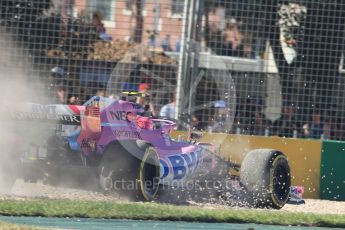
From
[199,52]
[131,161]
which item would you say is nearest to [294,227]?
[131,161]

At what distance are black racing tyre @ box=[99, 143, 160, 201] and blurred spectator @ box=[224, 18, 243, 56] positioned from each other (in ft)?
20.5

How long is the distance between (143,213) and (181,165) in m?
2.11

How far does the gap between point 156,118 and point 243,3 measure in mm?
4934

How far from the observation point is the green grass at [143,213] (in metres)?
10.0

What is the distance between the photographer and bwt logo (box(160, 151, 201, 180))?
12133 mm

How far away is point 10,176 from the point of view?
1180cm

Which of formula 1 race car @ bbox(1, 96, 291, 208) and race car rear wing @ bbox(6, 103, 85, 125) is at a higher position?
race car rear wing @ bbox(6, 103, 85, 125)

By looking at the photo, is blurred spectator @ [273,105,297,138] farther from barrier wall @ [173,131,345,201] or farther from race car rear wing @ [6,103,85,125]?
race car rear wing @ [6,103,85,125]

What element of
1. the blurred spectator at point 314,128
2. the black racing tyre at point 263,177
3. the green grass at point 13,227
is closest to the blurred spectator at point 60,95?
the blurred spectator at point 314,128

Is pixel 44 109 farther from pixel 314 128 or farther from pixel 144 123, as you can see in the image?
pixel 314 128

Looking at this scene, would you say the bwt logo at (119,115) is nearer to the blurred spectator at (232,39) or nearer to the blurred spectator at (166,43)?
the blurred spectator at (166,43)

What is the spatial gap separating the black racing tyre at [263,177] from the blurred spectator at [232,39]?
16.4ft

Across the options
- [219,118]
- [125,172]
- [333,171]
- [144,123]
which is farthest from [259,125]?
[125,172]

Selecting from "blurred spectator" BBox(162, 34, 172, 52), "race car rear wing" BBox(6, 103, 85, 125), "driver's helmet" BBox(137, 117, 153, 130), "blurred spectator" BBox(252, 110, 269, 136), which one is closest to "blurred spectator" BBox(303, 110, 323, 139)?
"blurred spectator" BBox(252, 110, 269, 136)
